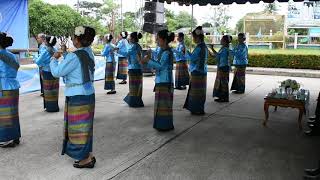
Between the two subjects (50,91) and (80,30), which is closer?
(80,30)

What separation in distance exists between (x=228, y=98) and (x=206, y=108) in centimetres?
91

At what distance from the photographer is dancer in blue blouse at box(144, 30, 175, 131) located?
180 inches

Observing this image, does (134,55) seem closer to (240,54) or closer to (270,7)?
(240,54)

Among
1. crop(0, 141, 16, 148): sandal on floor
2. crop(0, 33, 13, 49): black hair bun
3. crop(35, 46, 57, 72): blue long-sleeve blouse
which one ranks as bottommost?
crop(0, 141, 16, 148): sandal on floor

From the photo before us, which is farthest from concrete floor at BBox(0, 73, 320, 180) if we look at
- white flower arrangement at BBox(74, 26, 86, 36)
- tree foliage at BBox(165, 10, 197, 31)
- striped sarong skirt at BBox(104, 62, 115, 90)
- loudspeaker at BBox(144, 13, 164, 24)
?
tree foliage at BBox(165, 10, 197, 31)

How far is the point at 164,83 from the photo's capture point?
15.1ft

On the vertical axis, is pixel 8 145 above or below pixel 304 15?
below

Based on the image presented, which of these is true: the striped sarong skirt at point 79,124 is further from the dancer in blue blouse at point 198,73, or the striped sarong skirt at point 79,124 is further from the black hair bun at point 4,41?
the dancer in blue blouse at point 198,73

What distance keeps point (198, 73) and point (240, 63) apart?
2.60 m

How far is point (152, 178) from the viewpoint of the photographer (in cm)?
318

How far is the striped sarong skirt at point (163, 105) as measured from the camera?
4609 millimetres

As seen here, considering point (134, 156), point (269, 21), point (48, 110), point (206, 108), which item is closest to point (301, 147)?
point (134, 156)

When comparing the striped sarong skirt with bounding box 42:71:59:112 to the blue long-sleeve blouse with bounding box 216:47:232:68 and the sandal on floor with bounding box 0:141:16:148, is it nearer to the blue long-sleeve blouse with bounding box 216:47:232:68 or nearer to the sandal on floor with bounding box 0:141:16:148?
the sandal on floor with bounding box 0:141:16:148

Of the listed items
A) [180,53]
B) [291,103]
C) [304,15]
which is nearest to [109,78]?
[180,53]
